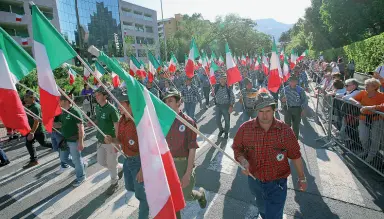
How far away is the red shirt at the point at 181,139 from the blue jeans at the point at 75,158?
2685 millimetres

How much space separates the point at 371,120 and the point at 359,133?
1.31 feet

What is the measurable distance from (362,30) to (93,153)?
1398 inches

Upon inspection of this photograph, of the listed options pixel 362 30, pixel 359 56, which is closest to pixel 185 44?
pixel 362 30

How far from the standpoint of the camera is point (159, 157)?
87.6 inches

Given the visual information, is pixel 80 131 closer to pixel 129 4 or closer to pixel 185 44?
pixel 185 44

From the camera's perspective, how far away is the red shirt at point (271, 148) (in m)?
2.85

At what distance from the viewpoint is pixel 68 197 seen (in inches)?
189

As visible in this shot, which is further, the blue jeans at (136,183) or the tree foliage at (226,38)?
the tree foliage at (226,38)

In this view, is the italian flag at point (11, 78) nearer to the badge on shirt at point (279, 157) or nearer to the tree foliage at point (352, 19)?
the badge on shirt at point (279, 157)

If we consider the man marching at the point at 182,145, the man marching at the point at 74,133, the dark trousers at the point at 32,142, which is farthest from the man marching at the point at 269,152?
the dark trousers at the point at 32,142

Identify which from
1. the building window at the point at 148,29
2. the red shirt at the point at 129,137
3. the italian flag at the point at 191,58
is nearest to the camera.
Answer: the red shirt at the point at 129,137

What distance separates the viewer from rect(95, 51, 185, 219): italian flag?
7.04 feet

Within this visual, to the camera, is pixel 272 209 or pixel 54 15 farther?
pixel 54 15

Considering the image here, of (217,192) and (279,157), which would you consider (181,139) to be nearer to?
(279,157)
